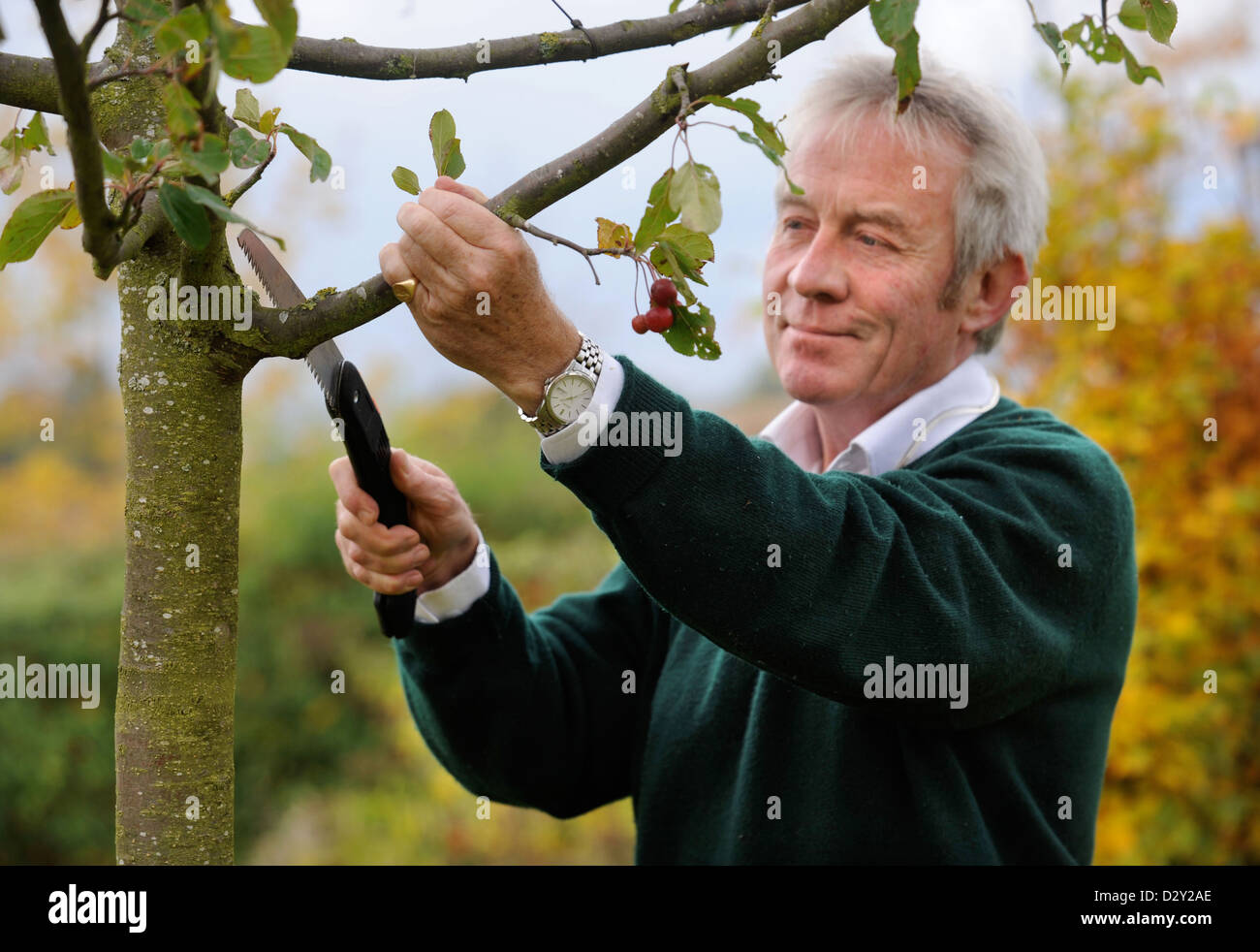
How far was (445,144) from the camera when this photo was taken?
1378 mm

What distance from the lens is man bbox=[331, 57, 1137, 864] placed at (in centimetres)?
147

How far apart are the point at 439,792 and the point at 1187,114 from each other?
4091 mm

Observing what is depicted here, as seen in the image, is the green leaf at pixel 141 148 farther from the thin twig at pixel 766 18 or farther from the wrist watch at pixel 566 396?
the thin twig at pixel 766 18

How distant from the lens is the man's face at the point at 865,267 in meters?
2.15

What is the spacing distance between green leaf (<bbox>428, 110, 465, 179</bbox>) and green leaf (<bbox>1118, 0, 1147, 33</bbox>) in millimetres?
956

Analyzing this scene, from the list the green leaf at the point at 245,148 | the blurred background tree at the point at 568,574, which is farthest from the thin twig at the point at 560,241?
the blurred background tree at the point at 568,574

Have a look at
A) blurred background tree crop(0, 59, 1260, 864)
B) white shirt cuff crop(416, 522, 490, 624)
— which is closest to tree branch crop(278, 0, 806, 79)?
white shirt cuff crop(416, 522, 490, 624)

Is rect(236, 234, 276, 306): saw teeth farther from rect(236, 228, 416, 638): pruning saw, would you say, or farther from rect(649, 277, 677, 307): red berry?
rect(649, 277, 677, 307): red berry

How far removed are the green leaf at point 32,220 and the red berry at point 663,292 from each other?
0.62m

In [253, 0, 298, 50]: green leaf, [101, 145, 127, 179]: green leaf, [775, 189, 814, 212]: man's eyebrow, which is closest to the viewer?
[253, 0, 298, 50]: green leaf

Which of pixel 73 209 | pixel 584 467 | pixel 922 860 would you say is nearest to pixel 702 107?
pixel 584 467

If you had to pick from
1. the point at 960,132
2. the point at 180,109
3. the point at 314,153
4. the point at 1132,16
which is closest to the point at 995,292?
the point at 960,132
